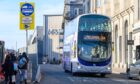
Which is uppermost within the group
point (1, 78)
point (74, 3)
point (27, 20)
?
point (74, 3)

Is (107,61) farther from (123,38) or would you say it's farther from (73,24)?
(123,38)

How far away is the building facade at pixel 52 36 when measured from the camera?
468 ft

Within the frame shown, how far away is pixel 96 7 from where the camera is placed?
8575cm

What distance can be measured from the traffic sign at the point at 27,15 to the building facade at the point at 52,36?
363 feet

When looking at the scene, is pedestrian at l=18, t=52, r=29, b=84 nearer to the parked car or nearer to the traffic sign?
the traffic sign

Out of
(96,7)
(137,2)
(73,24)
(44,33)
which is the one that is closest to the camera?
(73,24)

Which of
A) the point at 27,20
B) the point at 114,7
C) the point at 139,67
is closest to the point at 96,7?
the point at 114,7

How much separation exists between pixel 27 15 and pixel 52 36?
120972mm

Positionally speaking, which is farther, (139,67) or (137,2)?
(137,2)

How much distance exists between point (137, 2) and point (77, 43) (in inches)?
678

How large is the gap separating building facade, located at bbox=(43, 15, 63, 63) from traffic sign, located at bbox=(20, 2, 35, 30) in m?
110

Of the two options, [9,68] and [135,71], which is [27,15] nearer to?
[9,68]

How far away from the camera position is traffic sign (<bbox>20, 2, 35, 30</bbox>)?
2758cm

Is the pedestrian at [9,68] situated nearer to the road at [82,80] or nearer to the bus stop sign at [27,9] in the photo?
the bus stop sign at [27,9]
